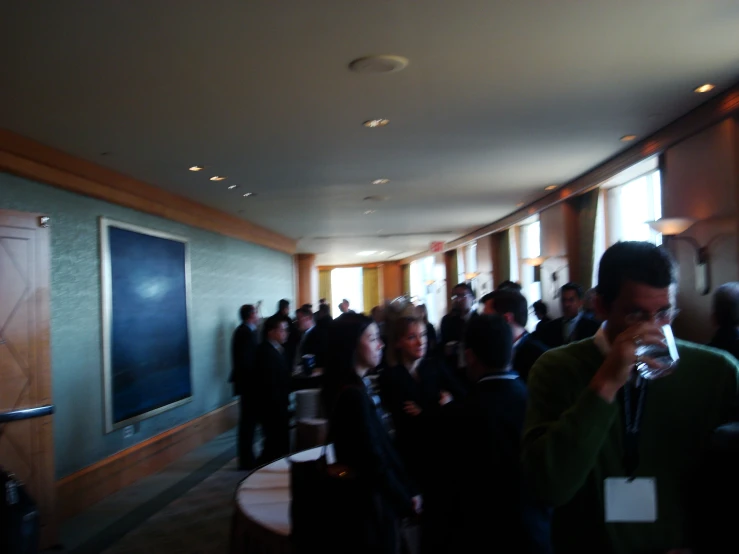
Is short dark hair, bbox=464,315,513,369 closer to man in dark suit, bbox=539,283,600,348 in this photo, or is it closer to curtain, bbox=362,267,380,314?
man in dark suit, bbox=539,283,600,348

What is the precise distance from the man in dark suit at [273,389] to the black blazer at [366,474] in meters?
4.22

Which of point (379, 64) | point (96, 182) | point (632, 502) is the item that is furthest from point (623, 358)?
point (96, 182)

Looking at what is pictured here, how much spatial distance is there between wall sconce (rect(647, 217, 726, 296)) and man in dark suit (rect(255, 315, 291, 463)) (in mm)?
3771

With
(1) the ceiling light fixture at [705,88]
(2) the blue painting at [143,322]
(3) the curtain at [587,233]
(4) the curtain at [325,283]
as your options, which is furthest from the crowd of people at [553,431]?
(4) the curtain at [325,283]

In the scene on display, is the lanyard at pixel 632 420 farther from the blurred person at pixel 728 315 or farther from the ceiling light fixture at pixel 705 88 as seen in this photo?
the ceiling light fixture at pixel 705 88

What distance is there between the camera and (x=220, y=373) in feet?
32.8

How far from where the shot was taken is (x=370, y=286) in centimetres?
2688

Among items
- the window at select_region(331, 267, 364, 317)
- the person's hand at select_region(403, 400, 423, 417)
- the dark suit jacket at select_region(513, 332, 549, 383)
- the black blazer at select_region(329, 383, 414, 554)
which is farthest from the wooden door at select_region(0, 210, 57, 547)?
the window at select_region(331, 267, 364, 317)

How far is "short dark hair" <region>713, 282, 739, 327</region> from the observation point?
3912 mm

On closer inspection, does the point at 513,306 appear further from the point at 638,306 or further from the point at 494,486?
the point at 638,306

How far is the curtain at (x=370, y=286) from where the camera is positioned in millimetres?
26453

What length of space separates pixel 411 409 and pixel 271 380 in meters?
3.65

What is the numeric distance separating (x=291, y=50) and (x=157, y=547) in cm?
368

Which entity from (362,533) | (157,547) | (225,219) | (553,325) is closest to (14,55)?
(362,533)
